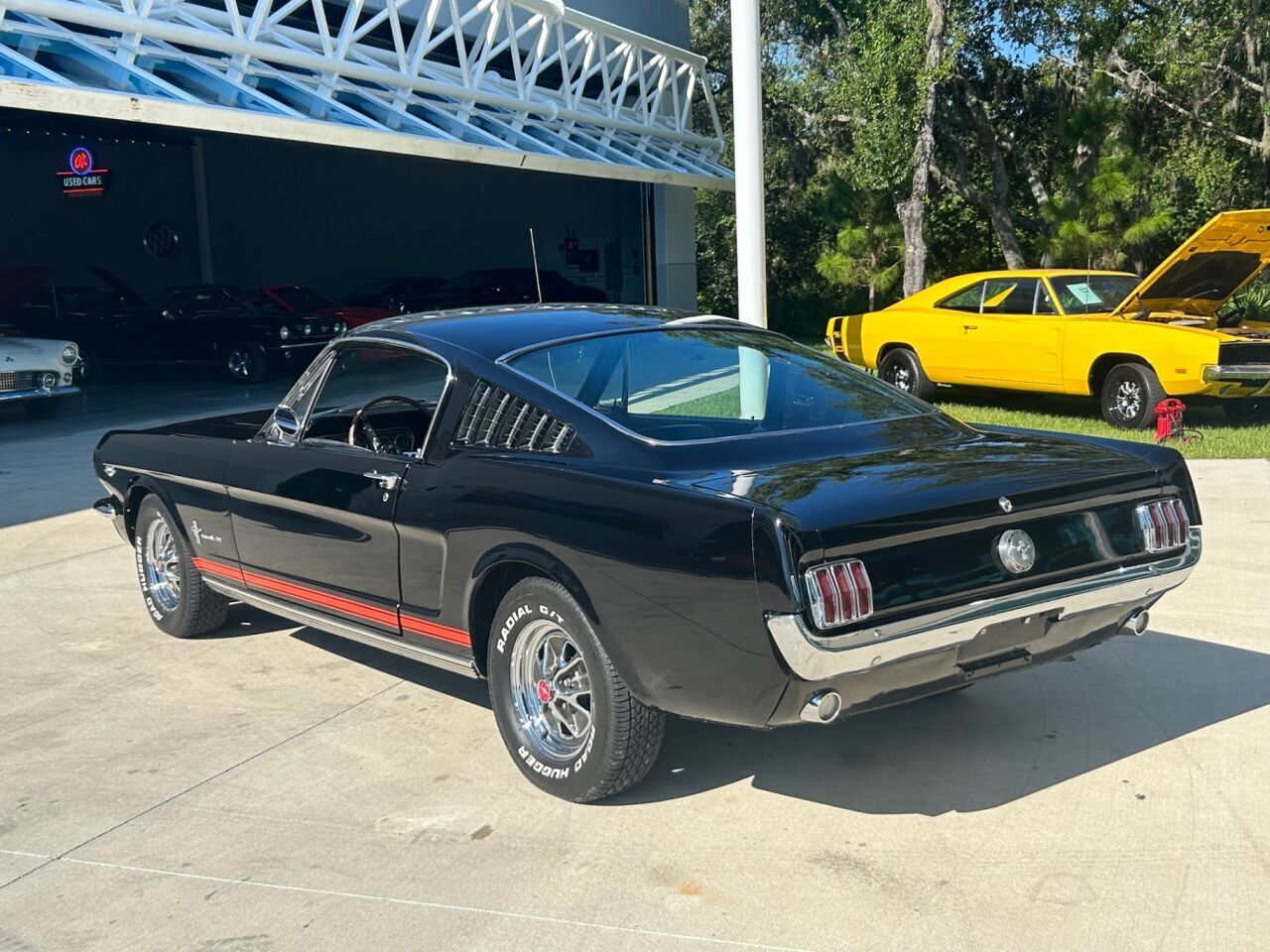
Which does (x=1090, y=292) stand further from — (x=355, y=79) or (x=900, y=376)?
(x=355, y=79)

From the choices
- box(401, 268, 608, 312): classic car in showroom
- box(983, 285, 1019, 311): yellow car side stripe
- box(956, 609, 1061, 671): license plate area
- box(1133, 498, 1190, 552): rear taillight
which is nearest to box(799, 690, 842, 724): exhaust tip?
box(956, 609, 1061, 671): license plate area

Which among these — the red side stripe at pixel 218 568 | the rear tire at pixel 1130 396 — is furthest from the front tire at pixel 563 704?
the rear tire at pixel 1130 396

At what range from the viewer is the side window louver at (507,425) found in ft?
14.9

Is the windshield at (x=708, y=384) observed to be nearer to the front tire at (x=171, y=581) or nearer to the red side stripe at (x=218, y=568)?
the red side stripe at (x=218, y=568)

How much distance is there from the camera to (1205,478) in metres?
9.87

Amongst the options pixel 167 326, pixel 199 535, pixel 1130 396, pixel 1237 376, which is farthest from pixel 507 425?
pixel 167 326

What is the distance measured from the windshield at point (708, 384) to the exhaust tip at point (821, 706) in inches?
43.7

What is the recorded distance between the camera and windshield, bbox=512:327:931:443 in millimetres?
4801

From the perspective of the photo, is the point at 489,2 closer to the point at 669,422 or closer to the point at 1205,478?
the point at 1205,478

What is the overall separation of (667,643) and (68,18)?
1284cm

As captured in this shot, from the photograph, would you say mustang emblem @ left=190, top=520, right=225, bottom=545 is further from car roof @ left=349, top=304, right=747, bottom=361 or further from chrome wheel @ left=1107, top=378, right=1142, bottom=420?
chrome wheel @ left=1107, top=378, right=1142, bottom=420

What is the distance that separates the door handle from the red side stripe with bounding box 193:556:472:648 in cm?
46

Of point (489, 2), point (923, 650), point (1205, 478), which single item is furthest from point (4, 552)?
point (489, 2)

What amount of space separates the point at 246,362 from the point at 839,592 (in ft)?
61.8
